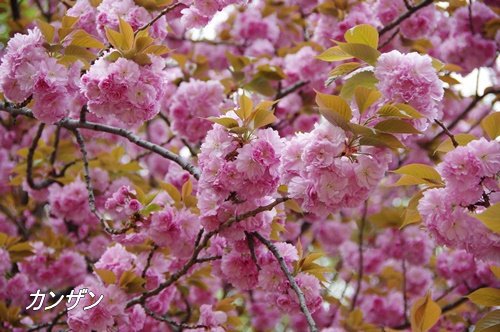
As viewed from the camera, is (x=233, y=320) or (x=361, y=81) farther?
(x=233, y=320)

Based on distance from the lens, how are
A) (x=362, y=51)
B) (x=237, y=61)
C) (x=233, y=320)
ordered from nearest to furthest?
(x=362, y=51) < (x=233, y=320) < (x=237, y=61)

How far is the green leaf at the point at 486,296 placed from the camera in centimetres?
153

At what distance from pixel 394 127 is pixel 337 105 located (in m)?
0.16

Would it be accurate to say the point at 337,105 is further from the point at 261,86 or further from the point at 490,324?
the point at 261,86

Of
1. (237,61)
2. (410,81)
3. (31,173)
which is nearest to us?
(410,81)

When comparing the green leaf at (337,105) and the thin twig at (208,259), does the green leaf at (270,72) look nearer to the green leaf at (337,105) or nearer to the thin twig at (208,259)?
the thin twig at (208,259)

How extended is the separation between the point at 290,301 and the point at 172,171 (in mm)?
1276

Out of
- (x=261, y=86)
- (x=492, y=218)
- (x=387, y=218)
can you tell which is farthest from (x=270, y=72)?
(x=492, y=218)

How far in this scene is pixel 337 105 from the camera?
1417 mm

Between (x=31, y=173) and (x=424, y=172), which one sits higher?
(x=424, y=172)

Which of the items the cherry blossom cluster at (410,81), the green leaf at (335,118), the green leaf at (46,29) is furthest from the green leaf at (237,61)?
the green leaf at (335,118)

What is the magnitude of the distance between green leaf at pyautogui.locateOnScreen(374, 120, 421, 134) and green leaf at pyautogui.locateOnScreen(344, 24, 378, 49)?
1.16ft

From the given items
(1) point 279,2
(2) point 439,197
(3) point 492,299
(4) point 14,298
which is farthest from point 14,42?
(1) point 279,2

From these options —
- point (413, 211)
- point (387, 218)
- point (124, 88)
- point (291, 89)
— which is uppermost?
point (124, 88)
